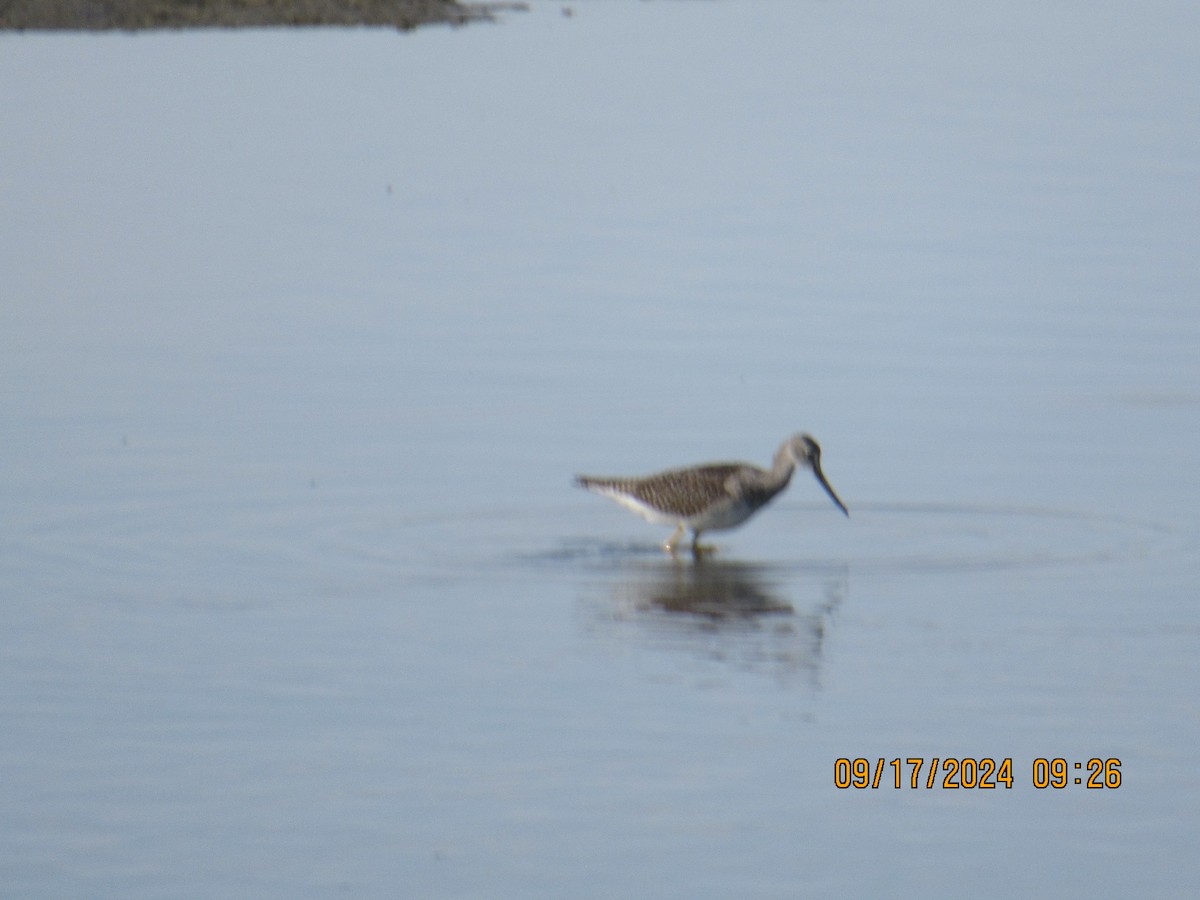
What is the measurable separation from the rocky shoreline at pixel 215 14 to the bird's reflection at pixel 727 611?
33.2 metres

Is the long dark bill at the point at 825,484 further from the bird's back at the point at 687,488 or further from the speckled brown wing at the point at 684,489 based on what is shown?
the speckled brown wing at the point at 684,489

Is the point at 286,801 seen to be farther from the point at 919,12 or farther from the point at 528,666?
the point at 919,12

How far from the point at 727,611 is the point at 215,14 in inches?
1387

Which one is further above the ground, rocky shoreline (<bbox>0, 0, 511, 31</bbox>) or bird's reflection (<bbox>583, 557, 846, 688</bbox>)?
rocky shoreline (<bbox>0, 0, 511, 31</bbox>)

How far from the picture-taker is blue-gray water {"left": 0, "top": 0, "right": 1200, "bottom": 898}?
29.4 ft

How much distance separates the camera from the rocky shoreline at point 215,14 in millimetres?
44000

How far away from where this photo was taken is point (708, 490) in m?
13.3

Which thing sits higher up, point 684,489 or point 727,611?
point 684,489

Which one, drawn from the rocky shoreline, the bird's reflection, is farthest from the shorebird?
the rocky shoreline
